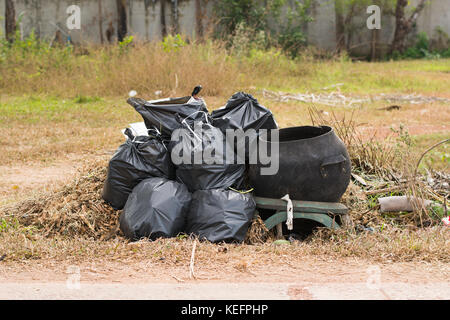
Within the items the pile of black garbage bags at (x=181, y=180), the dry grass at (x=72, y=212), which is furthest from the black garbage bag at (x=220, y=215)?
the dry grass at (x=72, y=212)

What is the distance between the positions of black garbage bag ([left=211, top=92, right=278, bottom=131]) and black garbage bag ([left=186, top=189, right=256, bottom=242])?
580mm

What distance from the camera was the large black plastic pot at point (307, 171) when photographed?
13.7ft

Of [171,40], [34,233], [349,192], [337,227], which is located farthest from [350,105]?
[34,233]

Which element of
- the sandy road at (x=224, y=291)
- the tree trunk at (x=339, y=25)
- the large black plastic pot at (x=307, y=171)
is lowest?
the sandy road at (x=224, y=291)

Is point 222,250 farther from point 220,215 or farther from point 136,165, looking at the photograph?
point 136,165

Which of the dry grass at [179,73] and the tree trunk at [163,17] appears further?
the tree trunk at [163,17]

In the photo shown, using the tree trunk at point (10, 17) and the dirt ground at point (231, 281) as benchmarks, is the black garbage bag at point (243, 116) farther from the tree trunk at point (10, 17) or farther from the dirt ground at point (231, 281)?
the tree trunk at point (10, 17)

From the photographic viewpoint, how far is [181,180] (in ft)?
14.0

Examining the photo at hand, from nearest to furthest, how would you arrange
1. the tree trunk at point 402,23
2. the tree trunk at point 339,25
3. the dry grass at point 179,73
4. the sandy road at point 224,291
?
the sandy road at point 224,291
the dry grass at point 179,73
the tree trunk at point 402,23
the tree trunk at point 339,25

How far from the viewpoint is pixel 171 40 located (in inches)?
459

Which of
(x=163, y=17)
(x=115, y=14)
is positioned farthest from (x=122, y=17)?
(x=163, y=17)
